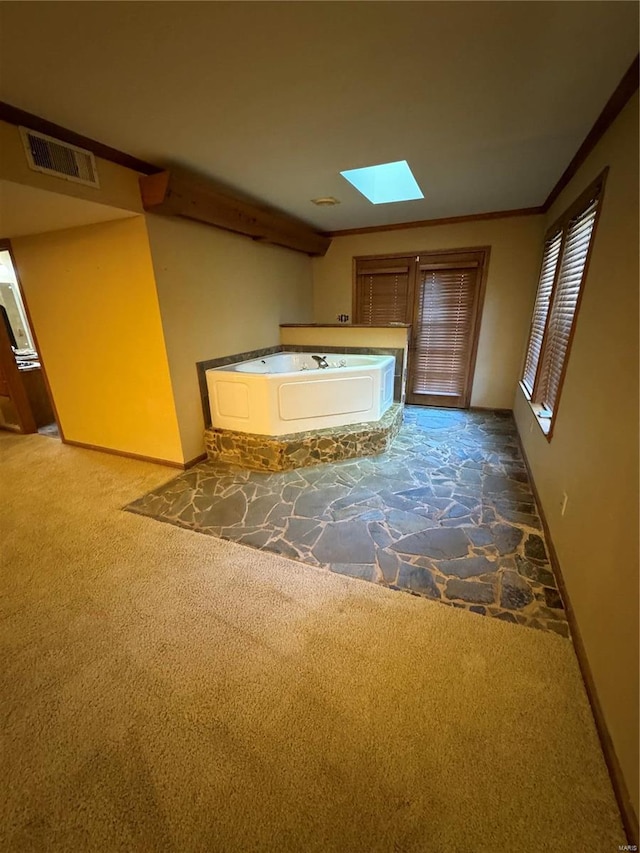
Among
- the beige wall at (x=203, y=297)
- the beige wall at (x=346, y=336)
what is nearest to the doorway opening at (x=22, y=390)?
the beige wall at (x=203, y=297)

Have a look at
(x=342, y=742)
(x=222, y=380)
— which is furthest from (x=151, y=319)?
(x=342, y=742)

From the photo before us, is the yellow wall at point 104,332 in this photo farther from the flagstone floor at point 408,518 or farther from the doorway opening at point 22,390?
the flagstone floor at point 408,518

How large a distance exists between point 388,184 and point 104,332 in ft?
10.0

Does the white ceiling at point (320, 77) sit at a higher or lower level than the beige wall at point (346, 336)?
higher

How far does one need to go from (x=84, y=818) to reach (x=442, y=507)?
2258 millimetres

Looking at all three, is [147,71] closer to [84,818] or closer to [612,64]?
[612,64]

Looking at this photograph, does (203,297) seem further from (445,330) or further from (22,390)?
(445,330)

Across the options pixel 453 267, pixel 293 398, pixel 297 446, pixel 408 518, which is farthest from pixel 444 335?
pixel 408 518

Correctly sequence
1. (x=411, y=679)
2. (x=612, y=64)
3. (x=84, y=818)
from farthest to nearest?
1. (x=612, y=64)
2. (x=411, y=679)
3. (x=84, y=818)

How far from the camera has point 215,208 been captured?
9.21ft

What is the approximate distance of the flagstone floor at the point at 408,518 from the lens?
1.81 meters

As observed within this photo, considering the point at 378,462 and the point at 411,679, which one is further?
the point at 378,462

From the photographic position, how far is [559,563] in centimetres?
183

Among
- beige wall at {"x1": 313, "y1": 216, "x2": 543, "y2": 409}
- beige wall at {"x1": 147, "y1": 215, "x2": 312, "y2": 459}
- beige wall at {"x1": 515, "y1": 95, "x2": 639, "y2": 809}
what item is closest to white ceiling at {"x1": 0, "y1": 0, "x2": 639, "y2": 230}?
beige wall at {"x1": 515, "y1": 95, "x2": 639, "y2": 809}
